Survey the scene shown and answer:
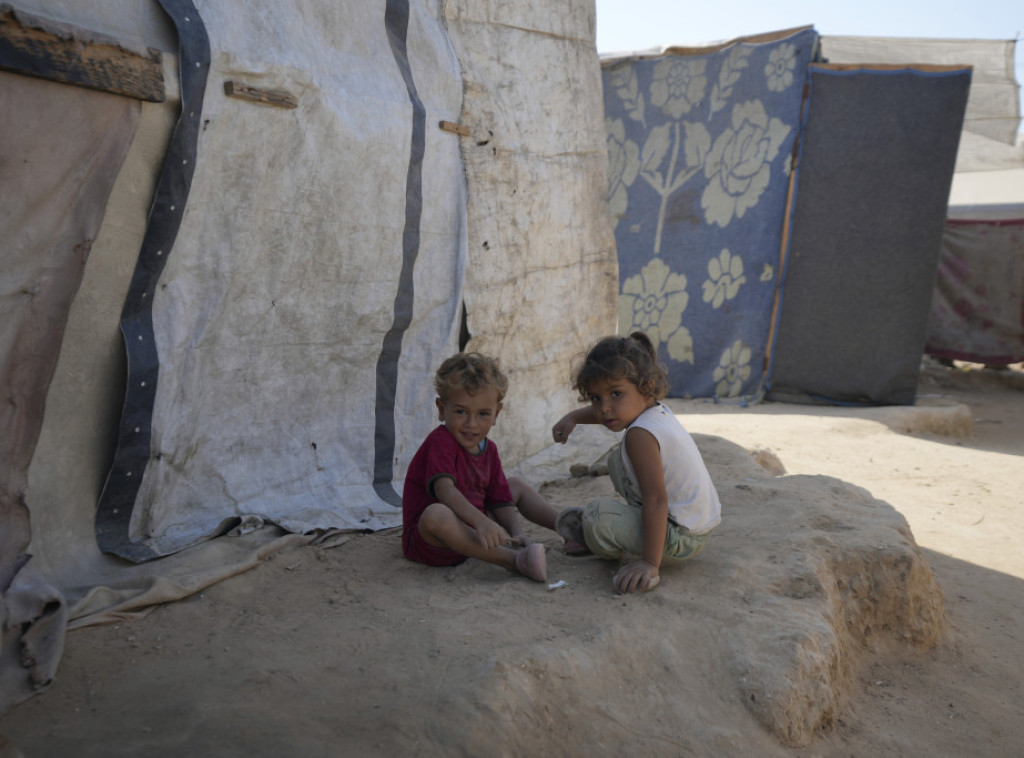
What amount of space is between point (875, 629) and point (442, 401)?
57.9 inches

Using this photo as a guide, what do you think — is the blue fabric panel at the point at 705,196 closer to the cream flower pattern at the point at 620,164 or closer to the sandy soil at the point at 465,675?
the cream flower pattern at the point at 620,164

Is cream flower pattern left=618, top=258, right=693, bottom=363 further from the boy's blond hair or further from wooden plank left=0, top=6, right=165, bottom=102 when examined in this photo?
wooden plank left=0, top=6, right=165, bottom=102

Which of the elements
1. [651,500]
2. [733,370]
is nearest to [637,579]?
[651,500]

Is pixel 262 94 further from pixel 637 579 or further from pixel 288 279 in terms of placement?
pixel 637 579

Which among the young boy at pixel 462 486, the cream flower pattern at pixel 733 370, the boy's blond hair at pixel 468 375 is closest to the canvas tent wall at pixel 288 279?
the young boy at pixel 462 486

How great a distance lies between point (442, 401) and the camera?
241 centimetres

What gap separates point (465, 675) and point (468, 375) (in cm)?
94

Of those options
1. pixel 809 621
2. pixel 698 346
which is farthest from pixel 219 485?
pixel 698 346

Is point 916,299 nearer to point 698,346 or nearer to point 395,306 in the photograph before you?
point 698,346

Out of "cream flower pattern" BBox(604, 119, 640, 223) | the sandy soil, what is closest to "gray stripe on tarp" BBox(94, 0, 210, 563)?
the sandy soil

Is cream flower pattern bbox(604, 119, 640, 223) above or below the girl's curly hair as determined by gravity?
above

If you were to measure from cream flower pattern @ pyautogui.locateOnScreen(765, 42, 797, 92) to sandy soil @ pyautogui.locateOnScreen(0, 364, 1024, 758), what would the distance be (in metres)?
4.68

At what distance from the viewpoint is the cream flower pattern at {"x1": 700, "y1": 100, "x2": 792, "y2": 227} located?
6.45 meters

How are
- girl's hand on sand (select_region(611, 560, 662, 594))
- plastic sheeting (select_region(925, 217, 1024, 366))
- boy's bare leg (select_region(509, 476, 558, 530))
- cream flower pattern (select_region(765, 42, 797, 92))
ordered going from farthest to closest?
1. plastic sheeting (select_region(925, 217, 1024, 366))
2. cream flower pattern (select_region(765, 42, 797, 92))
3. boy's bare leg (select_region(509, 476, 558, 530))
4. girl's hand on sand (select_region(611, 560, 662, 594))
